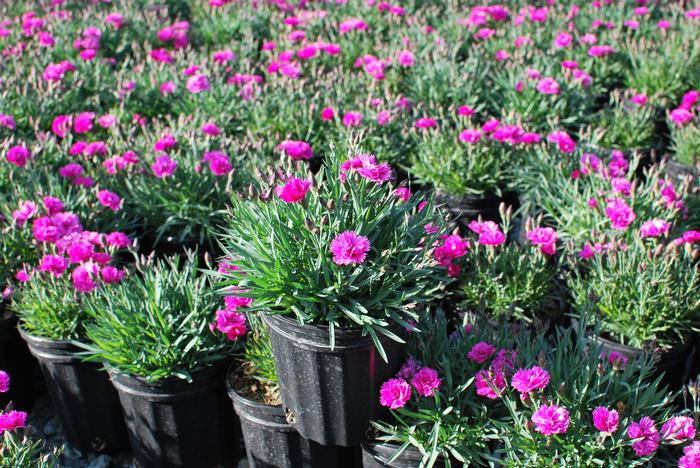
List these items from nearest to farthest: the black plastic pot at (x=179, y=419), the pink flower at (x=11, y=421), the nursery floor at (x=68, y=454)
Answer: the pink flower at (x=11, y=421) → the black plastic pot at (x=179, y=419) → the nursery floor at (x=68, y=454)

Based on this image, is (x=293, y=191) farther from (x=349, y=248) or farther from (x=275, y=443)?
(x=275, y=443)

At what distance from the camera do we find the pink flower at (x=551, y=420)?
2150 mm

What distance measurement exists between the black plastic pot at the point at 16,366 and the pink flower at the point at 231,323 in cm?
116

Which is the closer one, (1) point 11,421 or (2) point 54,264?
(1) point 11,421

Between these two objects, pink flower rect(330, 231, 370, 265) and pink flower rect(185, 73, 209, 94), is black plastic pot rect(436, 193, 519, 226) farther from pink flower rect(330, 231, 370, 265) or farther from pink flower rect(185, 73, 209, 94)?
pink flower rect(330, 231, 370, 265)

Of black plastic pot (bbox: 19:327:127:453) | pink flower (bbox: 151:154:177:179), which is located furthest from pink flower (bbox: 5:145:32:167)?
black plastic pot (bbox: 19:327:127:453)

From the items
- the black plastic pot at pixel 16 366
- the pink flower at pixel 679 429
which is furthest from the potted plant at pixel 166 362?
the pink flower at pixel 679 429

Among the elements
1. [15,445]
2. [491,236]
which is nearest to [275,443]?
[15,445]

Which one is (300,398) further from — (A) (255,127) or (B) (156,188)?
(A) (255,127)

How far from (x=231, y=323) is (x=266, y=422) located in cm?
39

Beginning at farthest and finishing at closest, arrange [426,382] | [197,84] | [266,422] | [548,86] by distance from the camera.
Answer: [197,84], [548,86], [266,422], [426,382]

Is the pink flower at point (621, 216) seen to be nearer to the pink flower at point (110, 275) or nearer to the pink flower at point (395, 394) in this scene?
the pink flower at point (395, 394)

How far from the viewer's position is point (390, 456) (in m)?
2.46

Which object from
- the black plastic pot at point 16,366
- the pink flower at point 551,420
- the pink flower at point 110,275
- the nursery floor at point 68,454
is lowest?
the nursery floor at point 68,454
